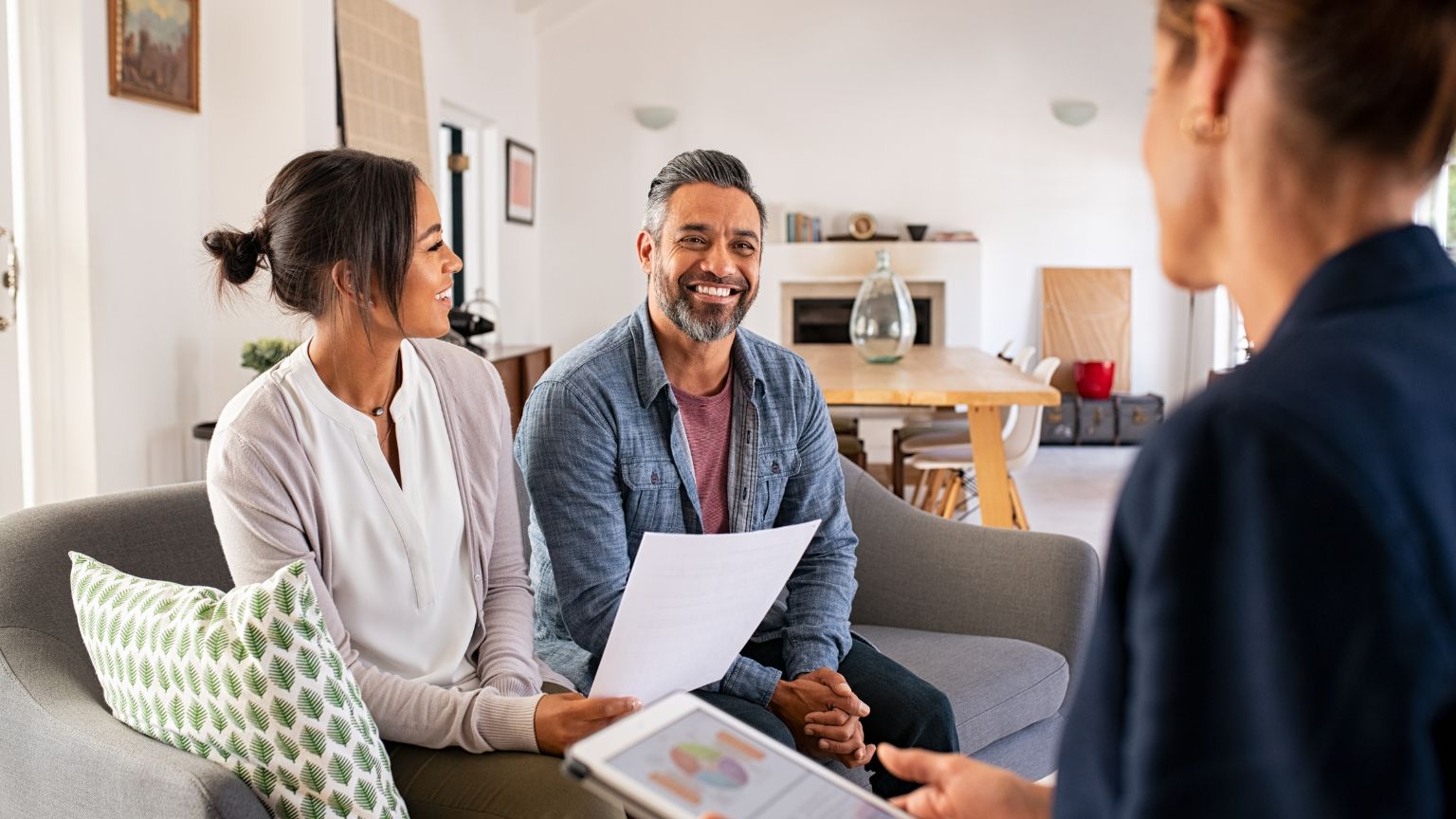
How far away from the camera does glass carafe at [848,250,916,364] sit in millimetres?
4586

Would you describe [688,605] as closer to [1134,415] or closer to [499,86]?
[499,86]

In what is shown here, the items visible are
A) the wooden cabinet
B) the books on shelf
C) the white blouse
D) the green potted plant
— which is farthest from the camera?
the books on shelf

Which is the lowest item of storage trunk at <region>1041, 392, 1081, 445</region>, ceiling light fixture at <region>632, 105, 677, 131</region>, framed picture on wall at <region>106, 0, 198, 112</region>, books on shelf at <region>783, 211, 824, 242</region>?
storage trunk at <region>1041, 392, 1081, 445</region>

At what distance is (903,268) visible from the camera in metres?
8.39

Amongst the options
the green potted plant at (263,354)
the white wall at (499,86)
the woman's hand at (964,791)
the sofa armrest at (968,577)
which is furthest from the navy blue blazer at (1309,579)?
the white wall at (499,86)

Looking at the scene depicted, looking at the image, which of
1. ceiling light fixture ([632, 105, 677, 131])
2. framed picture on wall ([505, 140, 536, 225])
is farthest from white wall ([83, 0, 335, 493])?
ceiling light fixture ([632, 105, 677, 131])

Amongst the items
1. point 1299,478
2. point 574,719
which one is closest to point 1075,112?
point 574,719

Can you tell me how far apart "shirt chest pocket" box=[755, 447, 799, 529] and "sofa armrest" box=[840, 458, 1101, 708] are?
485 mm

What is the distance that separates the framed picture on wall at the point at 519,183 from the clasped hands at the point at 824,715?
5.90 metres

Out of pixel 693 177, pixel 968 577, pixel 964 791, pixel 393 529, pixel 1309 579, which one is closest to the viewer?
pixel 1309 579

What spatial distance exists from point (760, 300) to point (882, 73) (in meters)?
1.68

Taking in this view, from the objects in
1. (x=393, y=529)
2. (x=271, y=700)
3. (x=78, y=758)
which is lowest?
(x=78, y=758)

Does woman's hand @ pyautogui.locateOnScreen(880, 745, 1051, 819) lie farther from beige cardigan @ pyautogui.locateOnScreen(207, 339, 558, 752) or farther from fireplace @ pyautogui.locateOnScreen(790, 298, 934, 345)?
fireplace @ pyautogui.locateOnScreen(790, 298, 934, 345)

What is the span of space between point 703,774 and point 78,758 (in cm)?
87
